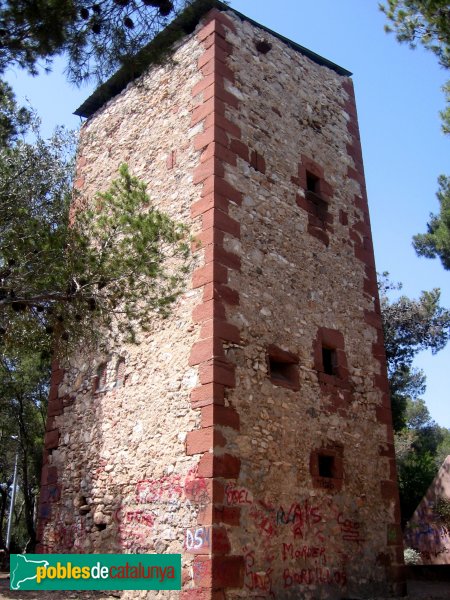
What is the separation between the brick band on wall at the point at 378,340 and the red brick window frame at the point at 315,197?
2.60 ft

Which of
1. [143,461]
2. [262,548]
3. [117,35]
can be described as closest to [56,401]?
[143,461]

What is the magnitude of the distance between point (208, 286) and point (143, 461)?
96.3 inches

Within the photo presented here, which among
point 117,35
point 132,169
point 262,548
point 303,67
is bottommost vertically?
point 262,548

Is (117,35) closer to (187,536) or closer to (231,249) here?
(231,249)

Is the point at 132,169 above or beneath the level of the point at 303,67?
beneath

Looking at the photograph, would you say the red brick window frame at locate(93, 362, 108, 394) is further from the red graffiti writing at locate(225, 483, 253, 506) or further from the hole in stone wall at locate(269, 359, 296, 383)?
the red graffiti writing at locate(225, 483, 253, 506)

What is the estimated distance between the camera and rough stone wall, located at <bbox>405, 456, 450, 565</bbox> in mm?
14164

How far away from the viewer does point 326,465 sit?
8.64m

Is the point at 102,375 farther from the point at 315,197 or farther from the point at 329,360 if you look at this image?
the point at 315,197

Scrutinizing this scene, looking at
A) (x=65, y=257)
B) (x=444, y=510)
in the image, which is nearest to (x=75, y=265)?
(x=65, y=257)

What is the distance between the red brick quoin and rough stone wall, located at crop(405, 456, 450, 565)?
361 inches

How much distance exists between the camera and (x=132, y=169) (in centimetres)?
1030

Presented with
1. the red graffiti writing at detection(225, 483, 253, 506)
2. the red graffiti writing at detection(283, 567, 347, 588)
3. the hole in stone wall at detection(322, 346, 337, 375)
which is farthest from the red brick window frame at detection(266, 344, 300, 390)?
the red graffiti writing at detection(283, 567, 347, 588)

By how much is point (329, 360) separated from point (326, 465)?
1.65 m
